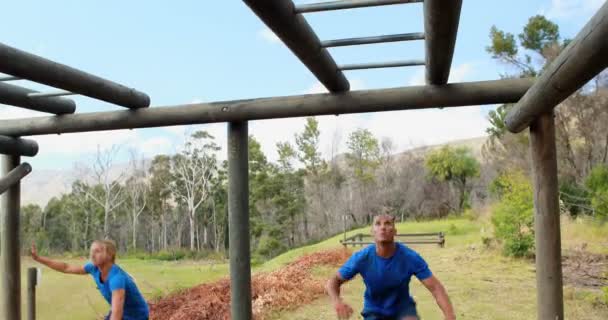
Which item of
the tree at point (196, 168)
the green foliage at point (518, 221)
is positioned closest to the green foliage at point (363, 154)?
the tree at point (196, 168)

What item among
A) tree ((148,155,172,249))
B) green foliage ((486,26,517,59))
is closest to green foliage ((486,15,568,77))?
green foliage ((486,26,517,59))

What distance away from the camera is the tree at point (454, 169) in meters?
29.7

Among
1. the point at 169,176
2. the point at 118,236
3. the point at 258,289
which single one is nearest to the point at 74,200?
the point at 118,236

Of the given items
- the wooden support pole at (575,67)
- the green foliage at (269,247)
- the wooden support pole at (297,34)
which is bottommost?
the green foliage at (269,247)

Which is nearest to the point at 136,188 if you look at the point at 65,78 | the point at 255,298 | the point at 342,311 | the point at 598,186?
the point at 255,298

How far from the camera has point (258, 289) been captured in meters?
8.42

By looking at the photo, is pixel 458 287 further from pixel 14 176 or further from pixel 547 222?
pixel 14 176

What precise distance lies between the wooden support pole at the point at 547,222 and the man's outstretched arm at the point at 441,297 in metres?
1.16

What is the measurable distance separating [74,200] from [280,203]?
8594 mm

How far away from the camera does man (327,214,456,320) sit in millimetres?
3064

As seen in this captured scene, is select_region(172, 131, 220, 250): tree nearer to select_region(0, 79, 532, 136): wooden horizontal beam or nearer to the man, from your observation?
select_region(0, 79, 532, 136): wooden horizontal beam

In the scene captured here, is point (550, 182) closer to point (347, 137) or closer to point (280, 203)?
point (280, 203)

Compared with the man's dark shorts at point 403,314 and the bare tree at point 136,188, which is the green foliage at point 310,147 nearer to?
the bare tree at point 136,188

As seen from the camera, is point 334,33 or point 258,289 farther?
point 258,289
